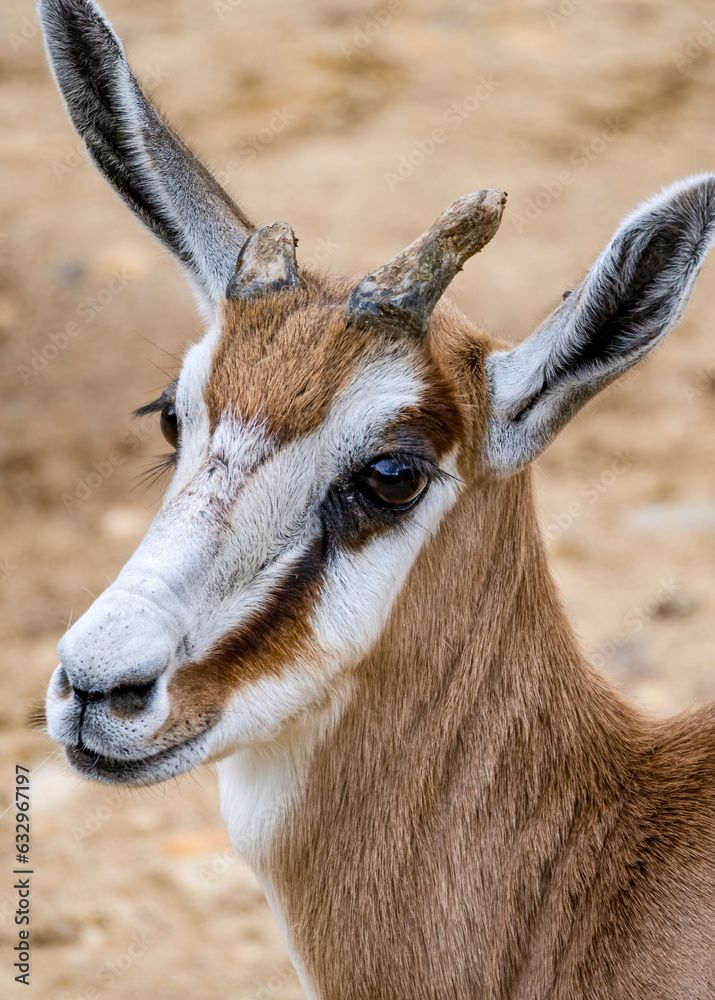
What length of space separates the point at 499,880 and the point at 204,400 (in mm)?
2033

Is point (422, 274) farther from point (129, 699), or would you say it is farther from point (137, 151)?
point (129, 699)

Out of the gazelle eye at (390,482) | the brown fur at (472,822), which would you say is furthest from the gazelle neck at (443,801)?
the gazelle eye at (390,482)

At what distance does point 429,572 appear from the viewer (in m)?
3.93

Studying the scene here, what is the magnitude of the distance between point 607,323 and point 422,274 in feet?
2.12

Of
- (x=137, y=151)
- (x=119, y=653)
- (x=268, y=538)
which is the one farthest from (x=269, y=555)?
(x=137, y=151)

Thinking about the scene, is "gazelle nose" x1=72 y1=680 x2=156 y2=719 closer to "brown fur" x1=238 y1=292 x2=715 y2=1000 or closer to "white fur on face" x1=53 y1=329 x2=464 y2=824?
"white fur on face" x1=53 y1=329 x2=464 y2=824

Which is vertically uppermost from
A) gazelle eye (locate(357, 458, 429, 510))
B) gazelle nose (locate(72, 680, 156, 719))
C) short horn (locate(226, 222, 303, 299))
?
short horn (locate(226, 222, 303, 299))

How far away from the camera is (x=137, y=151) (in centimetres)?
444

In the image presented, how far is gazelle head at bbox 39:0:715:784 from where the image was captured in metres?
3.37

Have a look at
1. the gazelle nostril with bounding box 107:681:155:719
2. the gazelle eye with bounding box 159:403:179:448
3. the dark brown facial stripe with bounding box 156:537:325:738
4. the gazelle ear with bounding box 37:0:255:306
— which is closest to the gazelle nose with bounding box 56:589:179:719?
the gazelle nostril with bounding box 107:681:155:719

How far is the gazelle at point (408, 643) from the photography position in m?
3.56

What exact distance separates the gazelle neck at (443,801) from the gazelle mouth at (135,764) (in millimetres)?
544

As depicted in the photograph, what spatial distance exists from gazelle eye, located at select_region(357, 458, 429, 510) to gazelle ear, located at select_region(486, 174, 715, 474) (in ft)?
1.26

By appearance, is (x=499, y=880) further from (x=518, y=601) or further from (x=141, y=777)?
(x=141, y=777)
